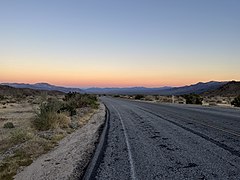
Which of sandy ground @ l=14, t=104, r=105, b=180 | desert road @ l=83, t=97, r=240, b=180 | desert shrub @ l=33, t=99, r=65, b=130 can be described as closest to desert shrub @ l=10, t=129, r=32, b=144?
sandy ground @ l=14, t=104, r=105, b=180

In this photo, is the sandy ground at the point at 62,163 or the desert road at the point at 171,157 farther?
the sandy ground at the point at 62,163

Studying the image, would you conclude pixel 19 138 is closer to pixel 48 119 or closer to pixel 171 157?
pixel 48 119

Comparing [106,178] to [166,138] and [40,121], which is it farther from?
[40,121]

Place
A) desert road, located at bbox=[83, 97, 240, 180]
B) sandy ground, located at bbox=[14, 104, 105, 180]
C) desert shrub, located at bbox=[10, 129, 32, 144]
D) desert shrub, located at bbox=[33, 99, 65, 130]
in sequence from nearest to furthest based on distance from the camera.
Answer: desert road, located at bbox=[83, 97, 240, 180] < sandy ground, located at bbox=[14, 104, 105, 180] < desert shrub, located at bbox=[10, 129, 32, 144] < desert shrub, located at bbox=[33, 99, 65, 130]

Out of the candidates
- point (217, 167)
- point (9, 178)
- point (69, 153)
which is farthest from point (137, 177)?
point (69, 153)

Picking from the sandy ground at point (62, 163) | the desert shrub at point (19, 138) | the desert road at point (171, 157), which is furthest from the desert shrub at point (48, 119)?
the desert road at point (171, 157)

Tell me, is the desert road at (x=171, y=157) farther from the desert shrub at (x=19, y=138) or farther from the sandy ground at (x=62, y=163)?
the desert shrub at (x=19, y=138)

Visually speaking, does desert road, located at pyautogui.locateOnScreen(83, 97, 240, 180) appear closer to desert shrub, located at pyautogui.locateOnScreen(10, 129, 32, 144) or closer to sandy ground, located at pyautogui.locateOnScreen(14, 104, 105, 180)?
sandy ground, located at pyautogui.locateOnScreen(14, 104, 105, 180)

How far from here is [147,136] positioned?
46.2ft

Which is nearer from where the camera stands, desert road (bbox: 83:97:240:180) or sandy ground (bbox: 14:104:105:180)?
desert road (bbox: 83:97:240:180)

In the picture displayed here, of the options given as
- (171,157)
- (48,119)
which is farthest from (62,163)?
(48,119)

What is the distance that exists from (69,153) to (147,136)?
13.7 ft

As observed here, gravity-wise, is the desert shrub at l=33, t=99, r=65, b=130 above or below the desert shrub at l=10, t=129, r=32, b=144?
above

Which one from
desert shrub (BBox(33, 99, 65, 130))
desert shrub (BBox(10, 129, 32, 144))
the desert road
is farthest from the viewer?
desert shrub (BBox(33, 99, 65, 130))
